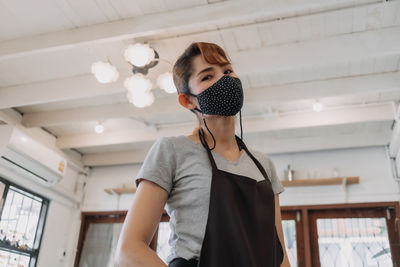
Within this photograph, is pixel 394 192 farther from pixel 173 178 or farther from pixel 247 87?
pixel 173 178

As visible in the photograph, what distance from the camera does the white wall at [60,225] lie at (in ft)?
16.7

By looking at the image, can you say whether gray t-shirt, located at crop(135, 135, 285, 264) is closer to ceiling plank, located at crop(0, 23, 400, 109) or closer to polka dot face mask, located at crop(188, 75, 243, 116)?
polka dot face mask, located at crop(188, 75, 243, 116)

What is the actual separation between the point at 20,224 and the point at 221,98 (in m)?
4.64

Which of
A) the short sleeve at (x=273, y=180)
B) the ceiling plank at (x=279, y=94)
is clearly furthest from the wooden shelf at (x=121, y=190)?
the short sleeve at (x=273, y=180)

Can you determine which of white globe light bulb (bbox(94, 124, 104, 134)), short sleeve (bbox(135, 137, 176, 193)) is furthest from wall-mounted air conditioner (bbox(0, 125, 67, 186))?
short sleeve (bbox(135, 137, 176, 193))

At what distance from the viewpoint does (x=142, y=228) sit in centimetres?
74

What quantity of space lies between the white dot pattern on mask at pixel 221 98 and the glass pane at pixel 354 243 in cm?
405

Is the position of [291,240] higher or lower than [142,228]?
higher

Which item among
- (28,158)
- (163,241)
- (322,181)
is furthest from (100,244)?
(322,181)

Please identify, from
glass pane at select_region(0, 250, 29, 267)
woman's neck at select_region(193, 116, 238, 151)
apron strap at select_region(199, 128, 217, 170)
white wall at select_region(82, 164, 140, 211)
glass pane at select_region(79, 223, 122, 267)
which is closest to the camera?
apron strap at select_region(199, 128, 217, 170)

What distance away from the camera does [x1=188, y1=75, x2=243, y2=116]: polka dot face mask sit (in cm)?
96

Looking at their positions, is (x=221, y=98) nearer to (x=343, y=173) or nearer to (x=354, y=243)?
(x=354, y=243)

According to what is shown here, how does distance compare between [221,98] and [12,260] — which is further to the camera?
[12,260]

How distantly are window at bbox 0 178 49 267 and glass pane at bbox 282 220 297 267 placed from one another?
3.21 m
